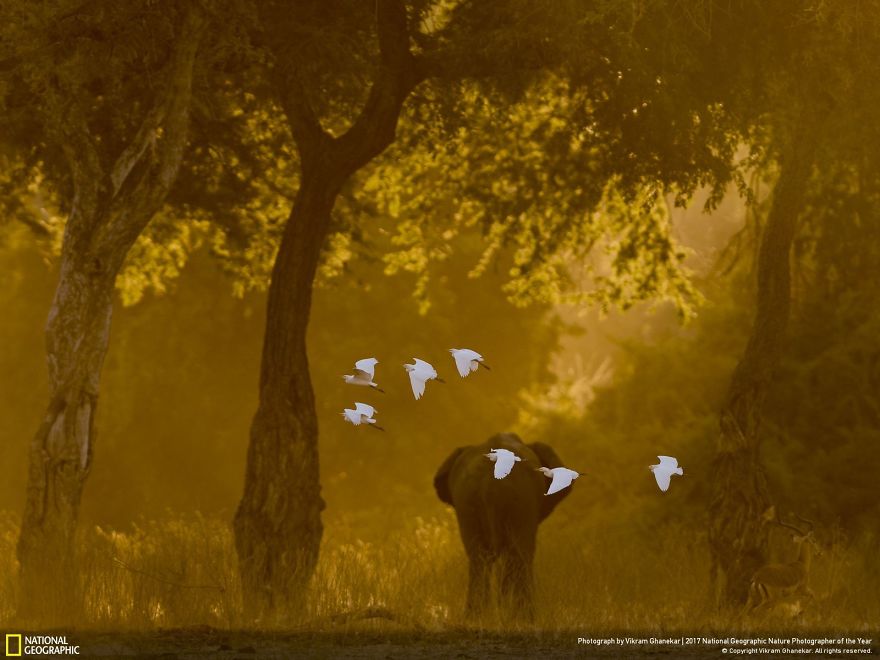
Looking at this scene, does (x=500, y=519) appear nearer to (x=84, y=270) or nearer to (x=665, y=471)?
(x=665, y=471)

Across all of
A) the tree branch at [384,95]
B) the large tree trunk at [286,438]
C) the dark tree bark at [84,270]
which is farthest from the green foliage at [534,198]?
the dark tree bark at [84,270]

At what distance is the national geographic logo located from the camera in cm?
1081

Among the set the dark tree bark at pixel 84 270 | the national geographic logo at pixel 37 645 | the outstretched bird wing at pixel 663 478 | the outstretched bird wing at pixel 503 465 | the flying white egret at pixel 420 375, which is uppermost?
the dark tree bark at pixel 84 270

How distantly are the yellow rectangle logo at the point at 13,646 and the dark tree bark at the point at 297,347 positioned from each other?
3280 mm

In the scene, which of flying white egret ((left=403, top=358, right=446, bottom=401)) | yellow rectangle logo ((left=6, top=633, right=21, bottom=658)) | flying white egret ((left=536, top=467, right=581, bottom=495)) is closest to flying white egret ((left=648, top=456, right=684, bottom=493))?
flying white egret ((left=536, top=467, right=581, bottom=495))

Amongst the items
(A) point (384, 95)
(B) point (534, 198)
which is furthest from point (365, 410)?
(B) point (534, 198)

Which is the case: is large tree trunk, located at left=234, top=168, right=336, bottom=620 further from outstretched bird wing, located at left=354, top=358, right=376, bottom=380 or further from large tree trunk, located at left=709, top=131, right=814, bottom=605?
outstretched bird wing, located at left=354, top=358, right=376, bottom=380

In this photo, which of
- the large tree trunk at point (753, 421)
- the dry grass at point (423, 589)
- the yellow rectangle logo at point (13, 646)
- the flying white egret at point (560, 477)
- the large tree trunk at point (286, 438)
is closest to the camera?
the flying white egret at point (560, 477)

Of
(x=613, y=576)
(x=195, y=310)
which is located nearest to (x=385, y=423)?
(x=195, y=310)

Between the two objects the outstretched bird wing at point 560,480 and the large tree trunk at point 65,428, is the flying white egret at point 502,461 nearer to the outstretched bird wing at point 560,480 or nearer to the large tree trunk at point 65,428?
the outstretched bird wing at point 560,480

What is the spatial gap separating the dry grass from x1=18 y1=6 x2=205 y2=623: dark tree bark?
2.46ft

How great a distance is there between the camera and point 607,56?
16281mm

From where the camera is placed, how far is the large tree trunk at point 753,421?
49.7 feet

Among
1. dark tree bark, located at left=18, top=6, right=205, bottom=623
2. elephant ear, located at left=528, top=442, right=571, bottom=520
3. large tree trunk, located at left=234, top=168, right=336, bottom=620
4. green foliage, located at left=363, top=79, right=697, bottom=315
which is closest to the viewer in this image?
dark tree bark, located at left=18, top=6, right=205, bottom=623
